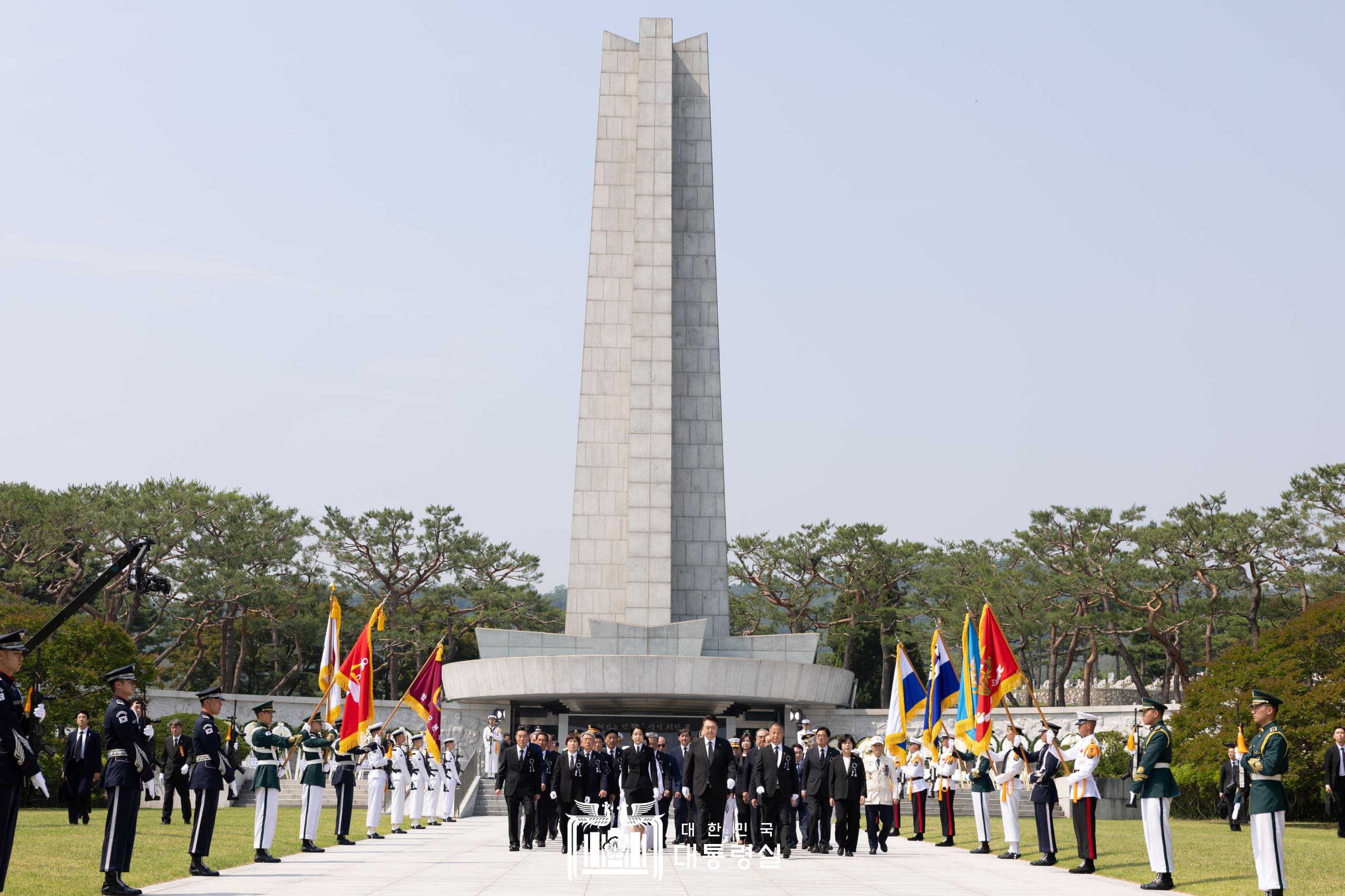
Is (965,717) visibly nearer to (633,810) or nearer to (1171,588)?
(633,810)

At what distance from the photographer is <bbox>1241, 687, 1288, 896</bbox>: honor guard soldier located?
38.9ft

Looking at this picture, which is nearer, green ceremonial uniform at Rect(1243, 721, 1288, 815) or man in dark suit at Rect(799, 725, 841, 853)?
green ceremonial uniform at Rect(1243, 721, 1288, 815)

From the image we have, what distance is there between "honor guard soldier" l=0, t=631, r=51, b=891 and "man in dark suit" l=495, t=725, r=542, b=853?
8415mm

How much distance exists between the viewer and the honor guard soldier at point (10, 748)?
9359 millimetres

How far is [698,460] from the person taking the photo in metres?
41.7

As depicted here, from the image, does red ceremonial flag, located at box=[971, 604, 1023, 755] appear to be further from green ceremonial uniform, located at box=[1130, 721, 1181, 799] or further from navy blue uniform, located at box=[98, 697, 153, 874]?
navy blue uniform, located at box=[98, 697, 153, 874]

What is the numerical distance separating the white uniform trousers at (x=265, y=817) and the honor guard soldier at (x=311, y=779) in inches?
35.3

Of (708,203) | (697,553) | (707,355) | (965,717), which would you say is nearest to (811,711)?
(697,553)

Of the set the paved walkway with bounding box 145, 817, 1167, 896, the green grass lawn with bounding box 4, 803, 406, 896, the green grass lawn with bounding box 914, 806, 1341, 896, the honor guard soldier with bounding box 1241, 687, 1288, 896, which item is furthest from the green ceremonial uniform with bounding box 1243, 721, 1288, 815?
the green grass lawn with bounding box 4, 803, 406, 896

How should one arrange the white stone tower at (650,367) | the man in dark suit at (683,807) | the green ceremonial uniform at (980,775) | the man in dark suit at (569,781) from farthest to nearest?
the white stone tower at (650,367) < the green ceremonial uniform at (980,775) < the man in dark suit at (683,807) < the man in dark suit at (569,781)

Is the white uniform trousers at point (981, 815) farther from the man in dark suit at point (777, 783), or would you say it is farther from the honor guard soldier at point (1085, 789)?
the man in dark suit at point (777, 783)

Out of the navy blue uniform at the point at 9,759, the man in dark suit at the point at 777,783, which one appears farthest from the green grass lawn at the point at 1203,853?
the navy blue uniform at the point at 9,759

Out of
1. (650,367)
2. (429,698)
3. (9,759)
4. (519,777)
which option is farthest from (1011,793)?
(650,367)

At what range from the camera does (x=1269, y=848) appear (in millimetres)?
11945
